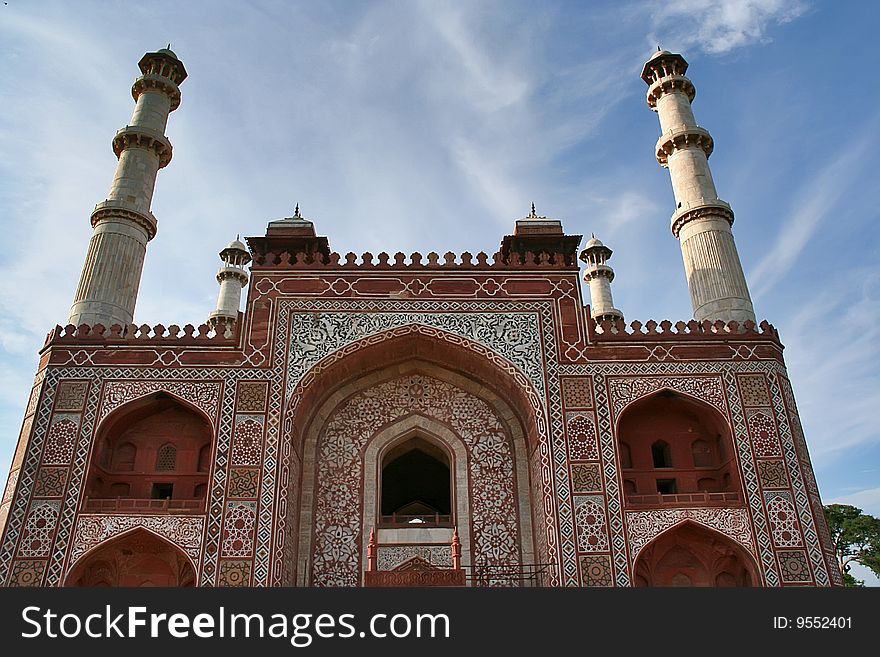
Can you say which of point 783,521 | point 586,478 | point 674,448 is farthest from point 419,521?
point 783,521

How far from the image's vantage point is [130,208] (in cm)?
1529

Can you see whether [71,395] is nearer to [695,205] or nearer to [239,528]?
[239,528]

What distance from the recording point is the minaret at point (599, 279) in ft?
69.5

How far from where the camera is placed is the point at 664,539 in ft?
39.3

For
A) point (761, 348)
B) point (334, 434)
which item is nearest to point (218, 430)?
point (334, 434)

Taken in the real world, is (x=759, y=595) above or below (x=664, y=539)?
below

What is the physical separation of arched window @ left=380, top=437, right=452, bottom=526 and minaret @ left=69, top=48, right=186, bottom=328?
5935 mm

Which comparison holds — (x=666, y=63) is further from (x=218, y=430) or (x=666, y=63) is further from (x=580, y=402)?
(x=218, y=430)

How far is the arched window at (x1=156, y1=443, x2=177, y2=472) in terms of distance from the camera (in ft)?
42.1

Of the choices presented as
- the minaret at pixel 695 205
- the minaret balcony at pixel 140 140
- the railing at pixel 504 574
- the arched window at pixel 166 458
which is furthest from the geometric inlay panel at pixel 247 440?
the minaret at pixel 695 205

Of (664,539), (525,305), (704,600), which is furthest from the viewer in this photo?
(525,305)

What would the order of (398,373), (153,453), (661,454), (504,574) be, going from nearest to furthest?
(504,574) < (153,453) < (661,454) < (398,373)

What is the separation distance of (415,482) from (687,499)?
7.56 metres

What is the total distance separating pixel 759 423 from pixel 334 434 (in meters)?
7.04
